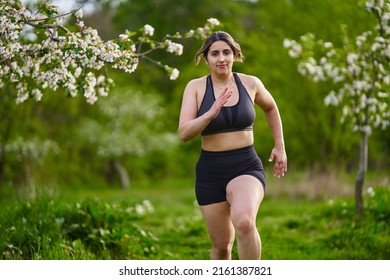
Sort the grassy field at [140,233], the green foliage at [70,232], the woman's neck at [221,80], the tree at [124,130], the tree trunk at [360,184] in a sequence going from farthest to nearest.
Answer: the tree at [124,130]
the tree trunk at [360,184]
the grassy field at [140,233]
the green foliage at [70,232]
the woman's neck at [221,80]

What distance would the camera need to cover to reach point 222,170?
3990 millimetres

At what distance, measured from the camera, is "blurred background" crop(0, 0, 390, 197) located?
12094mm

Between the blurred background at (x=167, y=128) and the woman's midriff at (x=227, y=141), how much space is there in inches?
200

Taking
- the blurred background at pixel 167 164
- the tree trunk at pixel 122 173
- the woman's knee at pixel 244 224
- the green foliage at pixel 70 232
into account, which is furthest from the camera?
the tree trunk at pixel 122 173

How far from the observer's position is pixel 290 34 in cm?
1312

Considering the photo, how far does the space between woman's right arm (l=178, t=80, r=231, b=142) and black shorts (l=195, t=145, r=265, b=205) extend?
0.84ft

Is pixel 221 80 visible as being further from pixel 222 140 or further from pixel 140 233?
pixel 140 233

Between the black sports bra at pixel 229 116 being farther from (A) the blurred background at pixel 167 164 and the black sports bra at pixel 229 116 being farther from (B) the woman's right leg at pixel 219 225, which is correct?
(A) the blurred background at pixel 167 164

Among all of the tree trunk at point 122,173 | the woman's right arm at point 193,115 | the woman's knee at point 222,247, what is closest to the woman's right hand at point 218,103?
the woman's right arm at point 193,115

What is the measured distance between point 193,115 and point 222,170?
0.39 metres

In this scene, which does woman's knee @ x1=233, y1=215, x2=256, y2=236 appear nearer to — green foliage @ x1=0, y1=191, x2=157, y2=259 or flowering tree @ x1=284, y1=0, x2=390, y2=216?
green foliage @ x1=0, y1=191, x2=157, y2=259

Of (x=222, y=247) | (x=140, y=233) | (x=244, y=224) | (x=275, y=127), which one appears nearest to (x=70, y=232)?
(x=140, y=233)

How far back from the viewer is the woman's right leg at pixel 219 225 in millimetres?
4016

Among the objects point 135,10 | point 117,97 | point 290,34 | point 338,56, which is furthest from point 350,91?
point 135,10
